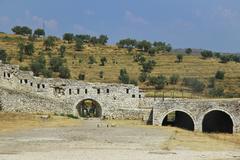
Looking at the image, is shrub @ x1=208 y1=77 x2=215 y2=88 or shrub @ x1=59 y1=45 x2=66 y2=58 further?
shrub @ x1=59 y1=45 x2=66 y2=58

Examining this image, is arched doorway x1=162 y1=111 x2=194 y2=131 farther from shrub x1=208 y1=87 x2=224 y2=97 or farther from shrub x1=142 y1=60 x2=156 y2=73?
shrub x1=142 y1=60 x2=156 y2=73

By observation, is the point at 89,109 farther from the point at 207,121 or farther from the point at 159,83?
the point at 159,83

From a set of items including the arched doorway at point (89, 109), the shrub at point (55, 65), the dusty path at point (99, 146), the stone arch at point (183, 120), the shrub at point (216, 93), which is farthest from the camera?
the shrub at point (55, 65)

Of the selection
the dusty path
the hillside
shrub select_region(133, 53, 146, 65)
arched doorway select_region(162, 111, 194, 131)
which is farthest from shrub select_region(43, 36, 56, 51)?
the dusty path

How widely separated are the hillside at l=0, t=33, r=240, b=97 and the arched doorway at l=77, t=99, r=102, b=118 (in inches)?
624

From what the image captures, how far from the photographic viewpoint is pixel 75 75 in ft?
309

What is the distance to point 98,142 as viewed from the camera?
41.4 metres

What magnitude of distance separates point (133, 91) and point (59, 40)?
67.8 metres

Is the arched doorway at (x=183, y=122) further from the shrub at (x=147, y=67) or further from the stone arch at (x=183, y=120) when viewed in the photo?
the shrub at (x=147, y=67)

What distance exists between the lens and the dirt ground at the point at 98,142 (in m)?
34.5

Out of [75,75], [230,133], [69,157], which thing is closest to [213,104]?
[230,133]

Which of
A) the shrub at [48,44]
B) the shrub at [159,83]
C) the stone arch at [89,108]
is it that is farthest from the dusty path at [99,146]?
the shrub at [48,44]

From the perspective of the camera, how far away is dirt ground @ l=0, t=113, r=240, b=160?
34500mm

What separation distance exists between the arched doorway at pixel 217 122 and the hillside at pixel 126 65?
64.6ft
